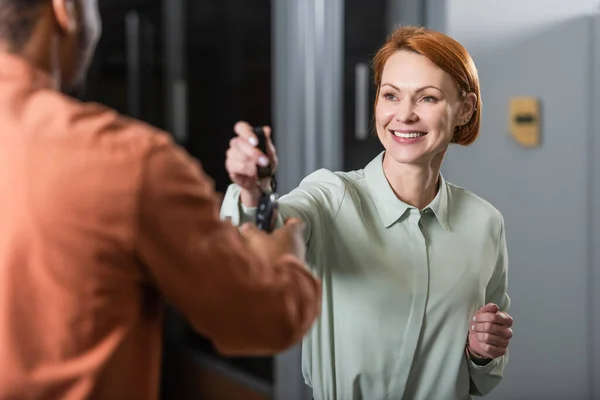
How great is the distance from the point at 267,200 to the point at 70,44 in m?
0.31

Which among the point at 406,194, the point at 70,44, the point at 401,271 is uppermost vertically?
the point at 70,44

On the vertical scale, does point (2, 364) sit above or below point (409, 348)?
above

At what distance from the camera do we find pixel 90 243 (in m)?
0.64

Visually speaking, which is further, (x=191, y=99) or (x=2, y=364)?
(x=191, y=99)

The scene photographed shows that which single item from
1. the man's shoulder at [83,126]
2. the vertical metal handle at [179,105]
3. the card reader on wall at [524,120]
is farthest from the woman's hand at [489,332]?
the vertical metal handle at [179,105]

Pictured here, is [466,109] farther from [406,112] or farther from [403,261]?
[403,261]

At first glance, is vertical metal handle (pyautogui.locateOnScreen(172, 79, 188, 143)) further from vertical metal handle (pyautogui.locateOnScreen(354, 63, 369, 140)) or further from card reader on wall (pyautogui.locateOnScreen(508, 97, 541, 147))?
card reader on wall (pyautogui.locateOnScreen(508, 97, 541, 147))

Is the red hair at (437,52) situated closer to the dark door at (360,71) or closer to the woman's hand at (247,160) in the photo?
the woman's hand at (247,160)

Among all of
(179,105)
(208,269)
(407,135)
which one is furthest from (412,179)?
(179,105)

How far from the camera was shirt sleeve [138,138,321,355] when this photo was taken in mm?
643

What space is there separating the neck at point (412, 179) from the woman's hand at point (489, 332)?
0.61 ft

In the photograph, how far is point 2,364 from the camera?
0.66 m

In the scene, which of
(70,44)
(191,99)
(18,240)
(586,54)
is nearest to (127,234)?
(18,240)

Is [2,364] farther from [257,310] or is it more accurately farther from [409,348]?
[409,348]
